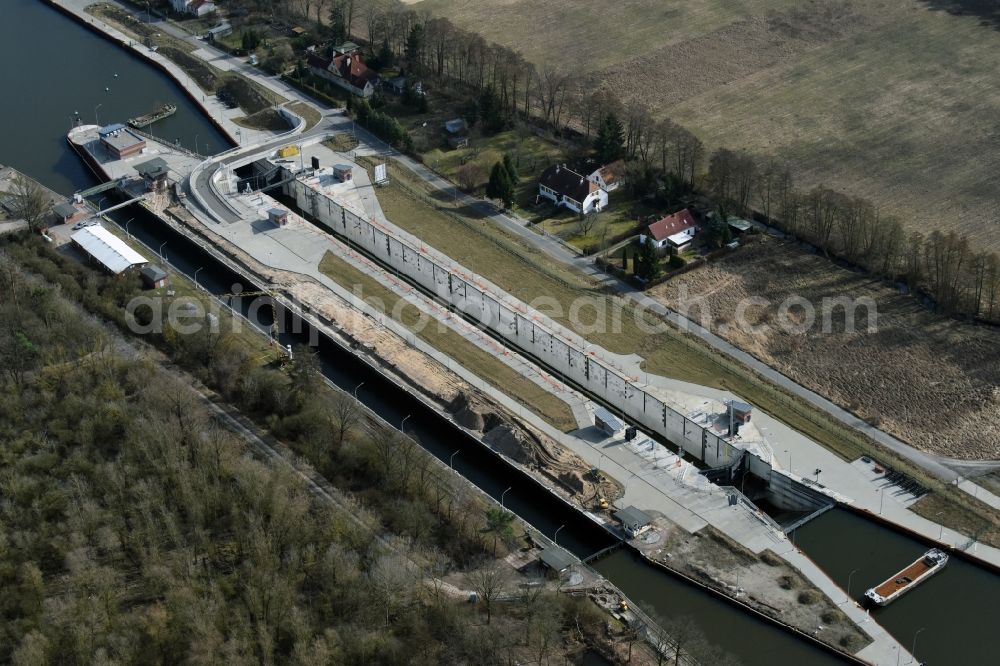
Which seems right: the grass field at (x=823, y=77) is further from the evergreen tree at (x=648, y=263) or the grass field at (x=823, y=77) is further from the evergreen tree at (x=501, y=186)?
the evergreen tree at (x=501, y=186)

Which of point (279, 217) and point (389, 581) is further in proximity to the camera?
point (279, 217)

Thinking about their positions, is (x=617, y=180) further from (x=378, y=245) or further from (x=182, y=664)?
(x=182, y=664)

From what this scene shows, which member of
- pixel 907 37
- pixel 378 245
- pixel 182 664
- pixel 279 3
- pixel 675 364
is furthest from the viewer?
pixel 279 3

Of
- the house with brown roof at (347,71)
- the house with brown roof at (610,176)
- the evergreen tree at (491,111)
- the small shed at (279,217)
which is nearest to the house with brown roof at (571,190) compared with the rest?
the house with brown roof at (610,176)

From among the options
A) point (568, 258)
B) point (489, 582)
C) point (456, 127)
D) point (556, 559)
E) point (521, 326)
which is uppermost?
point (456, 127)

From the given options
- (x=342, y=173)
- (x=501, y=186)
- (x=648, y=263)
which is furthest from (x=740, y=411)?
(x=342, y=173)

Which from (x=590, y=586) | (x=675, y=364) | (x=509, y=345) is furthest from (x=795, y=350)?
(x=590, y=586)

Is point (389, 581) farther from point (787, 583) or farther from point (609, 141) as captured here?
point (609, 141)
